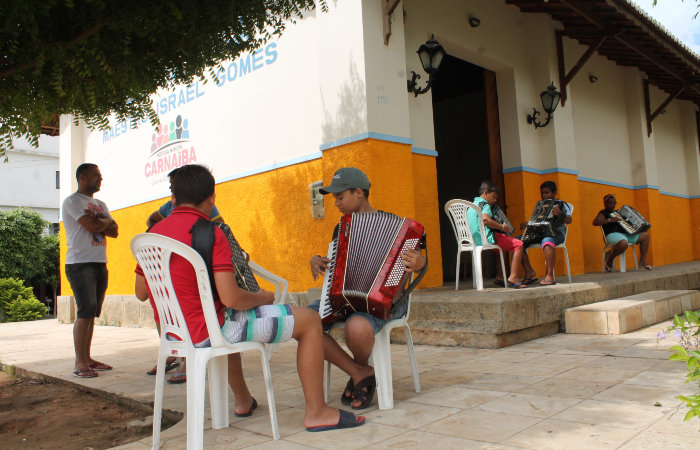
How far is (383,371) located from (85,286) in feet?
9.47

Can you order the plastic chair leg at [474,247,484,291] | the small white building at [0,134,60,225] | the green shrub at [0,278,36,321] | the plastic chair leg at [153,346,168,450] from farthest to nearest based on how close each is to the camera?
the small white building at [0,134,60,225] < the green shrub at [0,278,36,321] < the plastic chair leg at [474,247,484,291] < the plastic chair leg at [153,346,168,450]

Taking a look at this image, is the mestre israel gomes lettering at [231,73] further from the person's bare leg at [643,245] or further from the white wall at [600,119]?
the person's bare leg at [643,245]

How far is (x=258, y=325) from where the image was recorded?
2.41m

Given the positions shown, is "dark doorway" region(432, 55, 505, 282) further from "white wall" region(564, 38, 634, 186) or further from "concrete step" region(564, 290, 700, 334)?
"concrete step" region(564, 290, 700, 334)

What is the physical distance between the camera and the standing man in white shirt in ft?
14.3

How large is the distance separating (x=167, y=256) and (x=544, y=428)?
181 cm

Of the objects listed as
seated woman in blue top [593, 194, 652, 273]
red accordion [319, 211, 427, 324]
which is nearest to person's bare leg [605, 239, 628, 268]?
seated woman in blue top [593, 194, 652, 273]

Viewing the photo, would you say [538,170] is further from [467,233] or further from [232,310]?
[232,310]

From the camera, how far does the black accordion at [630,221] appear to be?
823 cm

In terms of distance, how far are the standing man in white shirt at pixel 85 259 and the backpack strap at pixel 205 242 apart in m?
2.57

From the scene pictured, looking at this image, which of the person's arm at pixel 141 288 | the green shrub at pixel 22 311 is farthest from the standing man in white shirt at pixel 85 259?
the green shrub at pixel 22 311

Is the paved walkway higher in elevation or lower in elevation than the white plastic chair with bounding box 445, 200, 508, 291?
lower

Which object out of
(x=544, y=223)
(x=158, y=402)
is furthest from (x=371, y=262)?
(x=544, y=223)

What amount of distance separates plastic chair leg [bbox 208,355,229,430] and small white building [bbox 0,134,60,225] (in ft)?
99.4
